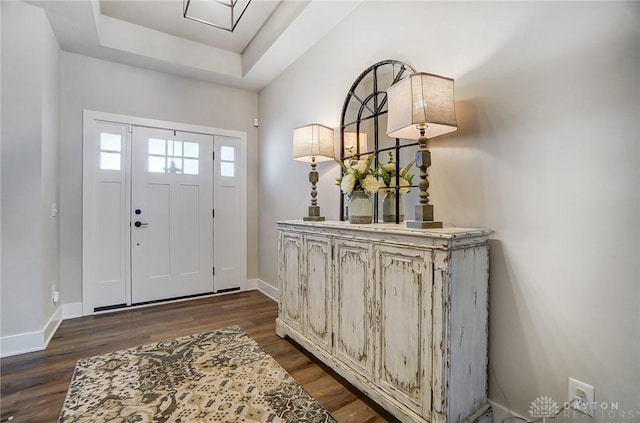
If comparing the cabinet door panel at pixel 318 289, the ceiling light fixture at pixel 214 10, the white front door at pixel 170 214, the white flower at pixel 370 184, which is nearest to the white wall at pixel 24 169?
the white front door at pixel 170 214

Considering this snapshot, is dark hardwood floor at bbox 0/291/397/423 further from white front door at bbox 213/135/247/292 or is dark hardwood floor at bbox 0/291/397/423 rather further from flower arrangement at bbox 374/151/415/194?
flower arrangement at bbox 374/151/415/194

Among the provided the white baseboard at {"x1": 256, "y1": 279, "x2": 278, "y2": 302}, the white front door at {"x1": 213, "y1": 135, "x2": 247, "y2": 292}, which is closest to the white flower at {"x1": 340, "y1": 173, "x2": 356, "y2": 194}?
the white baseboard at {"x1": 256, "y1": 279, "x2": 278, "y2": 302}

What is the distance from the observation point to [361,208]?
201 cm

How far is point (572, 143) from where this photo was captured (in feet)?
4.15

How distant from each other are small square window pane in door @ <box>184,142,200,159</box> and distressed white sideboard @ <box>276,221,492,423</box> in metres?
2.57

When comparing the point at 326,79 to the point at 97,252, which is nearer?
the point at 326,79

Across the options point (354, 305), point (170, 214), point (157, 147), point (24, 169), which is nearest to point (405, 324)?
point (354, 305)

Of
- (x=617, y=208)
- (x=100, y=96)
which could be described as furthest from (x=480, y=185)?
(x=100, y=96)

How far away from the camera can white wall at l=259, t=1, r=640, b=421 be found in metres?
1.14

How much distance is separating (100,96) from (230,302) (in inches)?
108

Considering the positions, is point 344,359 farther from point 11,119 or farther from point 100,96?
point 100,96

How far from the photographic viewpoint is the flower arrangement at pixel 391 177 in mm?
1951

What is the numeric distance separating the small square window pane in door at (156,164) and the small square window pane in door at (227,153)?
713 millimetres

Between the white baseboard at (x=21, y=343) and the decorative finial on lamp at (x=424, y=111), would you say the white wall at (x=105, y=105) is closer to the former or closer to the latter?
the white baseboard at (x=21, y=343)
